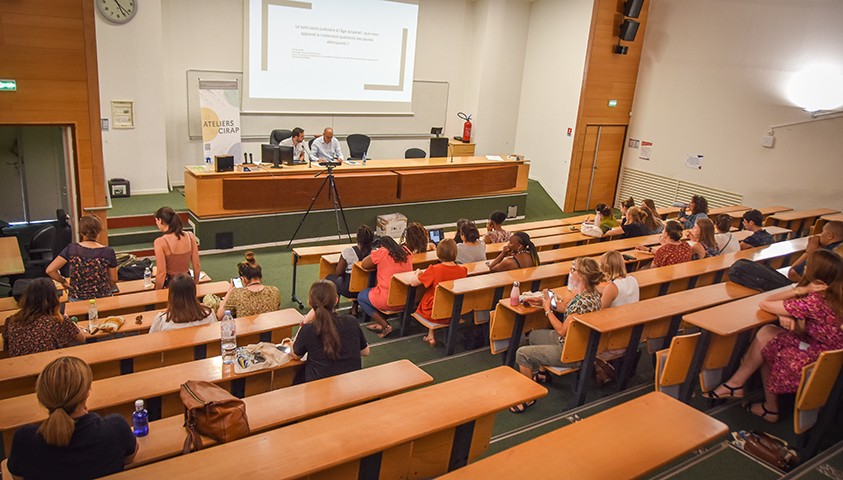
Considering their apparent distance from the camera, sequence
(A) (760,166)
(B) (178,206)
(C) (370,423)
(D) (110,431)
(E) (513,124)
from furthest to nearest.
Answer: (E) (513,124)
(A) (760,166)
(B) (178,206)
(C) (370,423)
(D) (110,431)

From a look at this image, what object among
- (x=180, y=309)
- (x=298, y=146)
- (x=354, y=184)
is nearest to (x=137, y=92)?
(x=298, y=146)

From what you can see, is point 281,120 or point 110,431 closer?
point 110,431

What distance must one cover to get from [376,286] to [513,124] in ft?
27.0

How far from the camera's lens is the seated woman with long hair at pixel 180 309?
12.6 ft

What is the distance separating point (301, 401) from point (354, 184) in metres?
5.90

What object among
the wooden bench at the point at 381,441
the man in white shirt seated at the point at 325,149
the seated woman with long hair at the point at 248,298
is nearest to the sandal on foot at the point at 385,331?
the seated woman with long hair at the point at 248,298

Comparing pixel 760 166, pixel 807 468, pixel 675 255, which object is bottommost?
pixel 807 468

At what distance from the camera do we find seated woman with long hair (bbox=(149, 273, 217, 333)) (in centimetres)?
383

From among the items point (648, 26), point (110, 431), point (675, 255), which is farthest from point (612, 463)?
point (648, 26)

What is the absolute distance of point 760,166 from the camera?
9242 millimetres

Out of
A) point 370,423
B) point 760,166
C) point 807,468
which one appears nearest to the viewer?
point 370,423

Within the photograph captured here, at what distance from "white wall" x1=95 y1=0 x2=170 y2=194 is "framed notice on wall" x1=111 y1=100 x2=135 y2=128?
50 mm

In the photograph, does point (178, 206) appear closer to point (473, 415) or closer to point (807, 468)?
point (473, 415)

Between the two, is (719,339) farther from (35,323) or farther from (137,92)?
(137,92)
